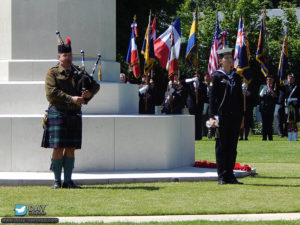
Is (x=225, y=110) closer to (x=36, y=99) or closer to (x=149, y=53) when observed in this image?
(x=36, y=99)

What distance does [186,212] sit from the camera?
8.42 meters

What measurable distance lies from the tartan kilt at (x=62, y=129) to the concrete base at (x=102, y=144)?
5.01ft

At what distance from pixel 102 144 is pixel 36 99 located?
1471 mm

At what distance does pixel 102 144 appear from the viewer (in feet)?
41.0

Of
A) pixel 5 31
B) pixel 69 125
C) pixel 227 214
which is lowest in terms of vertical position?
pixel 227 214

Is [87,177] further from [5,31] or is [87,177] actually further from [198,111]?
[198,111]

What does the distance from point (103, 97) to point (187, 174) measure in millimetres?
2242

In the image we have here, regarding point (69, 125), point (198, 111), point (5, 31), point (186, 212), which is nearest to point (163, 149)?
point (69, 125)

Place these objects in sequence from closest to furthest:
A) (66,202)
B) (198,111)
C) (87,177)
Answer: (66,202) → (87,177) → (198,111)

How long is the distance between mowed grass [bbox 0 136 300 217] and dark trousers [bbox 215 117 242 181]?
1.05 ft

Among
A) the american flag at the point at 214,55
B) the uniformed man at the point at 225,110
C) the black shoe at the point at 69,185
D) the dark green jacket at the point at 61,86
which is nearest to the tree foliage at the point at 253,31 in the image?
the american flag at the point at 214,55

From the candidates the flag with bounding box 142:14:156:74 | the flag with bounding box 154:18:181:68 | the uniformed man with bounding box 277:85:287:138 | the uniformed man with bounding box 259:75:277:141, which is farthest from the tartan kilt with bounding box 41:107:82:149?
the uniformed man with bounding box 277:85:287:138

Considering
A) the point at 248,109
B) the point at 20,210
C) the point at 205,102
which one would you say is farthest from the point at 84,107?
the point at 248,109

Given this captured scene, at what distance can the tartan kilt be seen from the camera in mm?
10725
